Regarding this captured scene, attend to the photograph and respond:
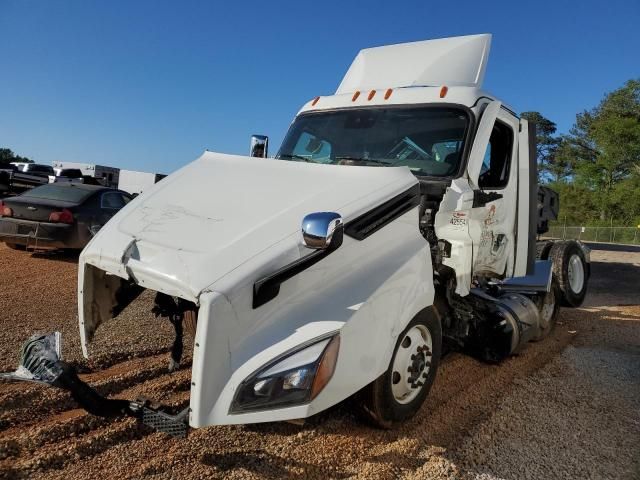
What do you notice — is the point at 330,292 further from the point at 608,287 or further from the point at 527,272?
the point at 608,287

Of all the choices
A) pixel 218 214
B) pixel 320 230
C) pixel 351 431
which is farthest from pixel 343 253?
pixel 351 431

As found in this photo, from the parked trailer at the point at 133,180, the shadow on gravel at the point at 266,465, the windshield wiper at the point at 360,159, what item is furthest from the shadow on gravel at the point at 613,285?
the parked trailer at the point at 133,180

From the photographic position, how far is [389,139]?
4.43 metres

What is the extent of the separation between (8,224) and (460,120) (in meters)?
8.06

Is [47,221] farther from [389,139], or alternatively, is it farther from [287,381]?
[287,381]

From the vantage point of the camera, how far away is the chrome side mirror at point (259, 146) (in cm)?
527

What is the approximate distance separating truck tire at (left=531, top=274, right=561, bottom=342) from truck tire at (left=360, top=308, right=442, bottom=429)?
263 centimetres

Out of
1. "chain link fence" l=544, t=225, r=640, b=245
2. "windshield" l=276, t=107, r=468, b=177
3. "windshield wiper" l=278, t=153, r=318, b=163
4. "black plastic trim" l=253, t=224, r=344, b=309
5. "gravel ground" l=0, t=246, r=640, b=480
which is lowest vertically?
"chain link fence" l=544, t=225, r=640, b=245

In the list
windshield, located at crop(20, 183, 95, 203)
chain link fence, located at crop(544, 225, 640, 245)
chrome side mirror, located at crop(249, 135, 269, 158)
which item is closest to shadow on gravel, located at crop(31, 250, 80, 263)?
windshield, located at crop(20, 183, 95, 203)

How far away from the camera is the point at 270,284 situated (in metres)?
2.54

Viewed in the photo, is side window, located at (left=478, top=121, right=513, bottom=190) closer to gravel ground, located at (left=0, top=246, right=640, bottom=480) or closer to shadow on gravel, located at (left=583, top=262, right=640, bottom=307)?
gravel ground, located at (left=0, top=246, right=640, bottom=480)

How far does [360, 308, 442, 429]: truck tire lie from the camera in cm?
309

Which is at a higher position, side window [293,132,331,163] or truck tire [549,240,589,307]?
side window [293,132,331,163]

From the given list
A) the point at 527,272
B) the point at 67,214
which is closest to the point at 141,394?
the point at 527,272
